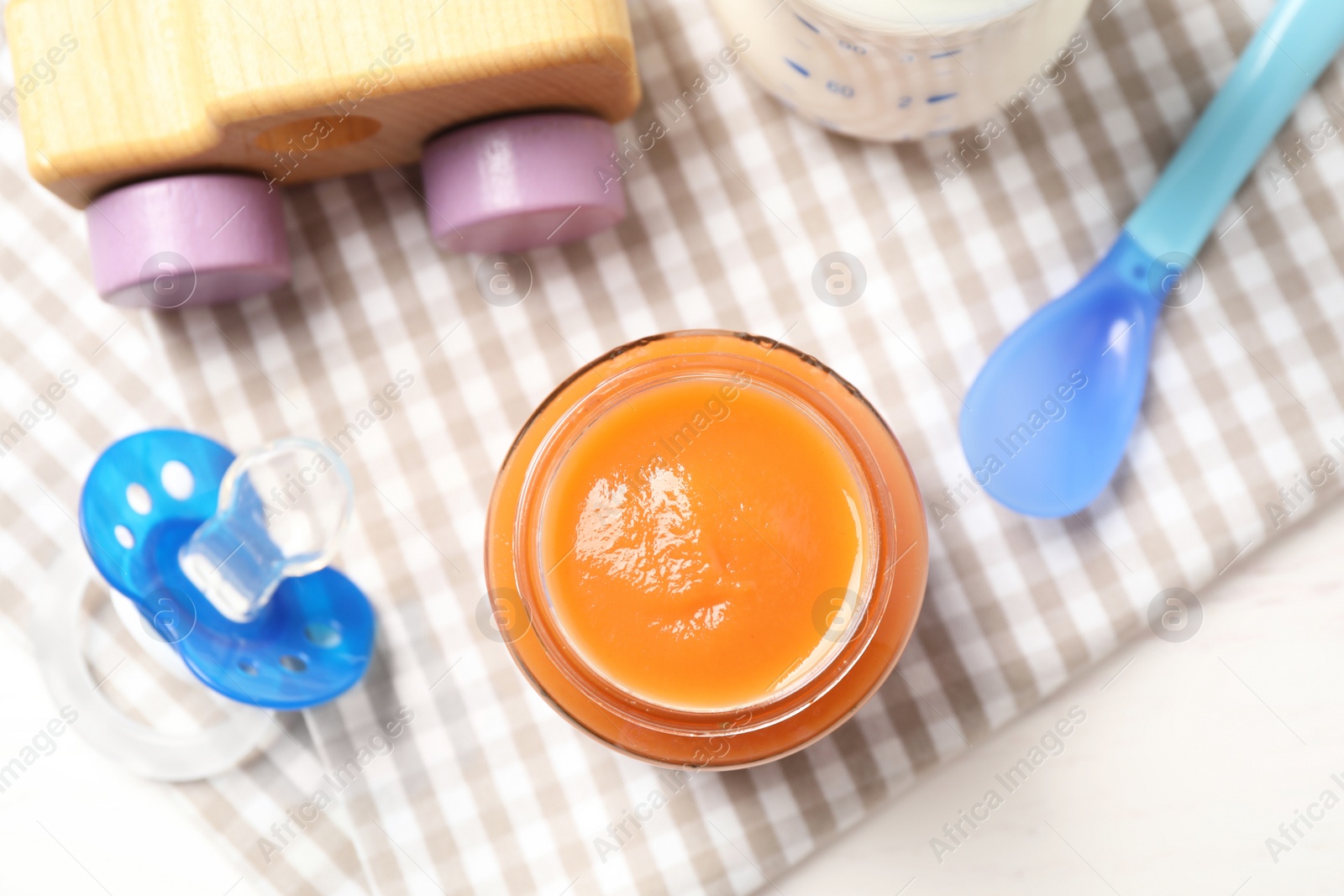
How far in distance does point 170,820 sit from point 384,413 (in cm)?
26

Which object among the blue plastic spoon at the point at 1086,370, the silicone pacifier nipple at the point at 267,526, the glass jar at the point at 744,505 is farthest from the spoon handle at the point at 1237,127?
the silicone pacifier nipple at the point at 267,526

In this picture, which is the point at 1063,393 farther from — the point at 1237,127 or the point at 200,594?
the point at 200,594

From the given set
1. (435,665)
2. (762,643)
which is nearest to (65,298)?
(435,665)

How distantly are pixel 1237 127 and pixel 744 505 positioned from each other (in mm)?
331

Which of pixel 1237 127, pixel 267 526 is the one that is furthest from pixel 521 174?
pixel 1237 127

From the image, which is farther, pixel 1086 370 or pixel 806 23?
pixel 1086 370

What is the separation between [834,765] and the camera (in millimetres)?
532

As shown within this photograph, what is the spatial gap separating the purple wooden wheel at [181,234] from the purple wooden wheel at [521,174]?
3.4 inches

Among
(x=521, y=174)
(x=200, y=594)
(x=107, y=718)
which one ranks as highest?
(x=521, y=174)

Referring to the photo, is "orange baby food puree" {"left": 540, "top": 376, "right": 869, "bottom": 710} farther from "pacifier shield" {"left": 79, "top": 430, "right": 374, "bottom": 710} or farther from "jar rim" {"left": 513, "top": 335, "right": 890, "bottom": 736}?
"pacifier shield" {"left": 79, "top": 430, "right": 374, "bottom": 710}

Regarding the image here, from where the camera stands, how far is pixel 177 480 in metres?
0.49

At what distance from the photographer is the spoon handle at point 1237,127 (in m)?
0.51

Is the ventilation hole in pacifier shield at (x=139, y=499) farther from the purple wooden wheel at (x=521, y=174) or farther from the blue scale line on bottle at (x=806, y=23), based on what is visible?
the blue scale line on bottle at (x=806, y=23)

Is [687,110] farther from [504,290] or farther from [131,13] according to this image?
[131,13]
